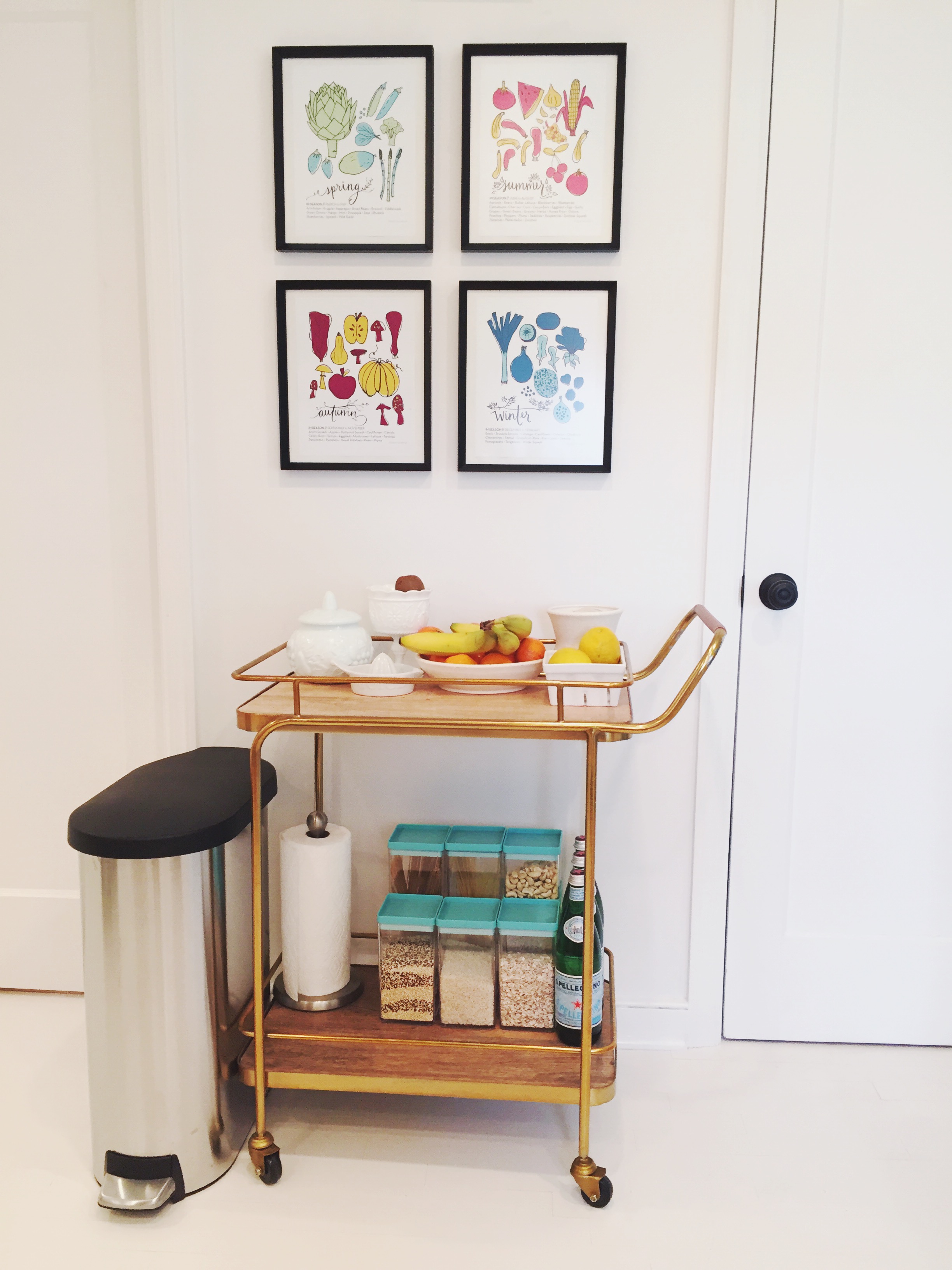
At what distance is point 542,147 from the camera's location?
5.35 feet

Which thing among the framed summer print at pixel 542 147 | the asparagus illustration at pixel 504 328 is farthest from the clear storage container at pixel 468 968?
the framed summer print at pixel 542 147

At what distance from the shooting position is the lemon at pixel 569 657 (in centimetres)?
Result: 138

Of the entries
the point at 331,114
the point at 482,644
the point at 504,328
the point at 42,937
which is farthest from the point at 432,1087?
the point at 331,114

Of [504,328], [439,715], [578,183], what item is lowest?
[439,715]

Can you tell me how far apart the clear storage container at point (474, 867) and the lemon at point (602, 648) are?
0.43 metres

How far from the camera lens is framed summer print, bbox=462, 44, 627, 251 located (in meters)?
1.60

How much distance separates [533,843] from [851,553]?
83cm

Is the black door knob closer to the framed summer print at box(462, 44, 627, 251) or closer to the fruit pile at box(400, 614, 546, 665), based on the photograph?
the fruit pile at box(400, 614, 546, 665)

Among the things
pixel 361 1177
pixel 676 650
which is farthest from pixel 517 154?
pixel 361 1177

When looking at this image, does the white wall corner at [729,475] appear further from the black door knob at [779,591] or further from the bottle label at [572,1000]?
the bottle label at [572,1000]

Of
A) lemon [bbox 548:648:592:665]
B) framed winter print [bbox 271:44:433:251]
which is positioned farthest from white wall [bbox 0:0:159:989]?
lemon [bbox 548:648:592:665]

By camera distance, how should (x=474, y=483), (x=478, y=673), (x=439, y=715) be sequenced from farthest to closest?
(x=474, y=483) → (x=478, y=673) → (x=439, y=715)

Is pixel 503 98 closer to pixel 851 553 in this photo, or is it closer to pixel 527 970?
pixel 851 553

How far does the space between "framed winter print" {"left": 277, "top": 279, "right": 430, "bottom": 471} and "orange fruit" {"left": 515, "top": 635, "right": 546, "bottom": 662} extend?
46 centimetres
